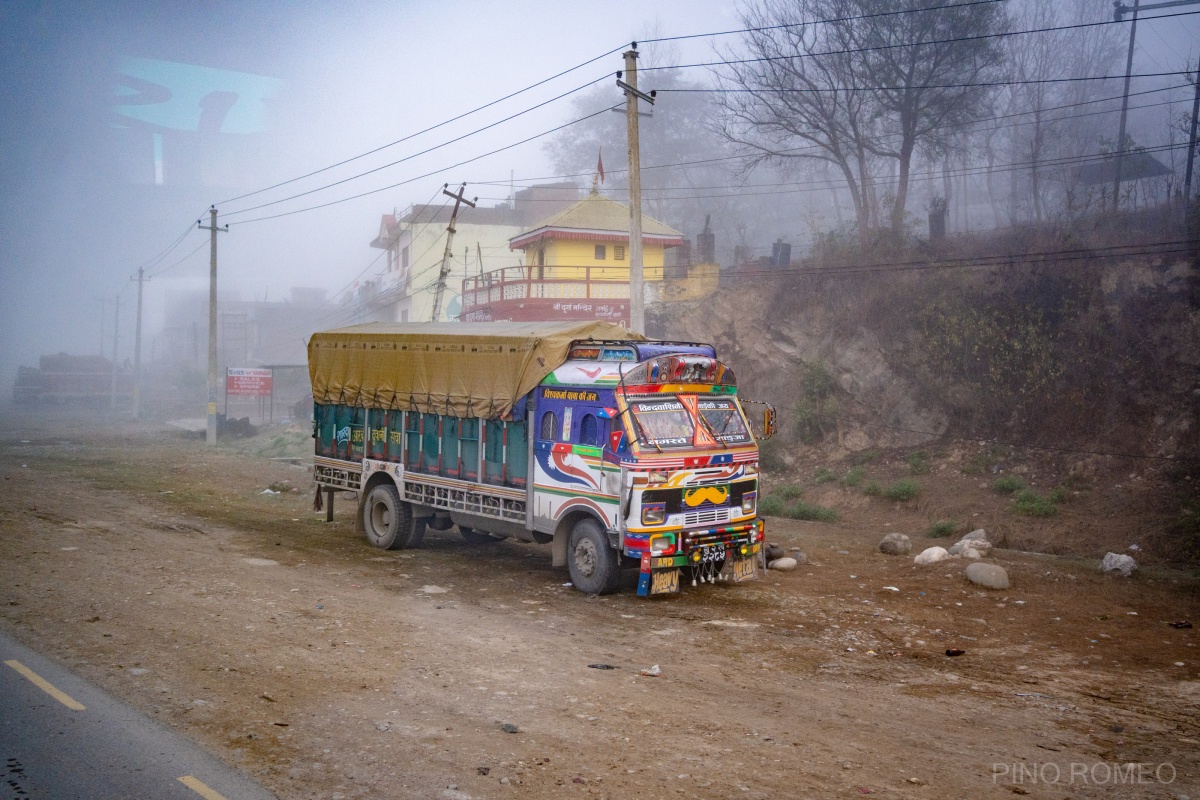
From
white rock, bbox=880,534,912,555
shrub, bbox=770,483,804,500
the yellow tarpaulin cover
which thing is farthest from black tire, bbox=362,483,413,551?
shrub, bbox=770,483,804,500

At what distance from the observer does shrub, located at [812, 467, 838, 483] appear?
21.8 m

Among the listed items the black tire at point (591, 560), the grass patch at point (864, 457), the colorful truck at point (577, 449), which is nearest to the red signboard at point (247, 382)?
the colorful truck at point (577, 449)

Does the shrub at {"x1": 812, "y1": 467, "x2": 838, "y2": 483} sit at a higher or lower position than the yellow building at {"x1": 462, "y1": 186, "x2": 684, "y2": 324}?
lower

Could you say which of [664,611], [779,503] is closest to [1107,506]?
[779,503]

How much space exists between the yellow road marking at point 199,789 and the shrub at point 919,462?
18.1 metres

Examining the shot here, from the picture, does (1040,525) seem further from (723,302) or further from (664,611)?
(723,302)

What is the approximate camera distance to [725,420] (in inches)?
463

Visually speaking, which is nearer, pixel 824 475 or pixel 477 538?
pixel 477 538

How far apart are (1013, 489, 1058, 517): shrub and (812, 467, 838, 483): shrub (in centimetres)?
497

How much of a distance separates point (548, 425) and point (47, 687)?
21.3 feet

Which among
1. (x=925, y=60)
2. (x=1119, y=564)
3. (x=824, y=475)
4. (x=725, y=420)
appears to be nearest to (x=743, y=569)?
(x=725, y=420)

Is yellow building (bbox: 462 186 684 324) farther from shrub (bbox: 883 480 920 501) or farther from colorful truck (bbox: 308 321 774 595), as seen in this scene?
colorful truck (bbox: 308 321 774 595)

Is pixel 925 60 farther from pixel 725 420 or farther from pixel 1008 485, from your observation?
pixel 725 420

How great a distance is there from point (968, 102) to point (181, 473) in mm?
27994
